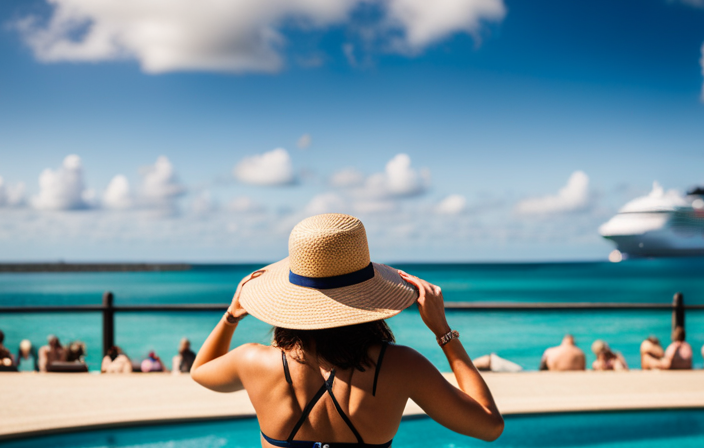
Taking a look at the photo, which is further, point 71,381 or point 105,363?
point 105,363

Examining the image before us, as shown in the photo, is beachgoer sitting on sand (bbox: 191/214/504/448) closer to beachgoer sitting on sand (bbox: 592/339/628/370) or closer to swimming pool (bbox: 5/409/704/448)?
swimming pool (bbox: 5/409/704/448)

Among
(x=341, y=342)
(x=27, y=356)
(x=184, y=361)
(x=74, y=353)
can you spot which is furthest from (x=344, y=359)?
(x=27, y=356)

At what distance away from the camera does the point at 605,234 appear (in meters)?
111

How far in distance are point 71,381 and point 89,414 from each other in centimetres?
168

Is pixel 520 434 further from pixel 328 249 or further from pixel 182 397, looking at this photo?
pixel 328 249

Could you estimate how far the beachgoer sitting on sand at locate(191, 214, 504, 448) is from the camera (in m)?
1.39

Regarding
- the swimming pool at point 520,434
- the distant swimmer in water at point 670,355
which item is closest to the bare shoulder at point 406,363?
the swimming pool at point 520,434

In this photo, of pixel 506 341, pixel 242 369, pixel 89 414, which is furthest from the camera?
pixel 506 341

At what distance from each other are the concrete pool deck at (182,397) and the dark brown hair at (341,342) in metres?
4.15

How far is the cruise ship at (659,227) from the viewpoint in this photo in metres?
101

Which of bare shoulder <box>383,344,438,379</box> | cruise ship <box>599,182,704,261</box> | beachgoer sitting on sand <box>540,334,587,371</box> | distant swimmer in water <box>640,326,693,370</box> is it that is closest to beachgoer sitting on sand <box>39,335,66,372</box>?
beachgoer sitting on sand <box>540,334,587,371</box>

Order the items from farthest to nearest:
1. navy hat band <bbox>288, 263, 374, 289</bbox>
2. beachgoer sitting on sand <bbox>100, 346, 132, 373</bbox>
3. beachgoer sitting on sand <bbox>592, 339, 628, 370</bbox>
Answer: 1. beachgoer sitting on sand <bbox>592, 339, 628, 370</bbox>
2. beachgoer sitting on sand <bbox>100, 346, 132, 373</bbox>
3. navy hat band <bbox>288, 263, 374, 289</bbox>

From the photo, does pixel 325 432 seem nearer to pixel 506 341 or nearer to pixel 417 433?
pixel 417 433

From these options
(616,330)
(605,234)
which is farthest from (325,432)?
(605,234)
